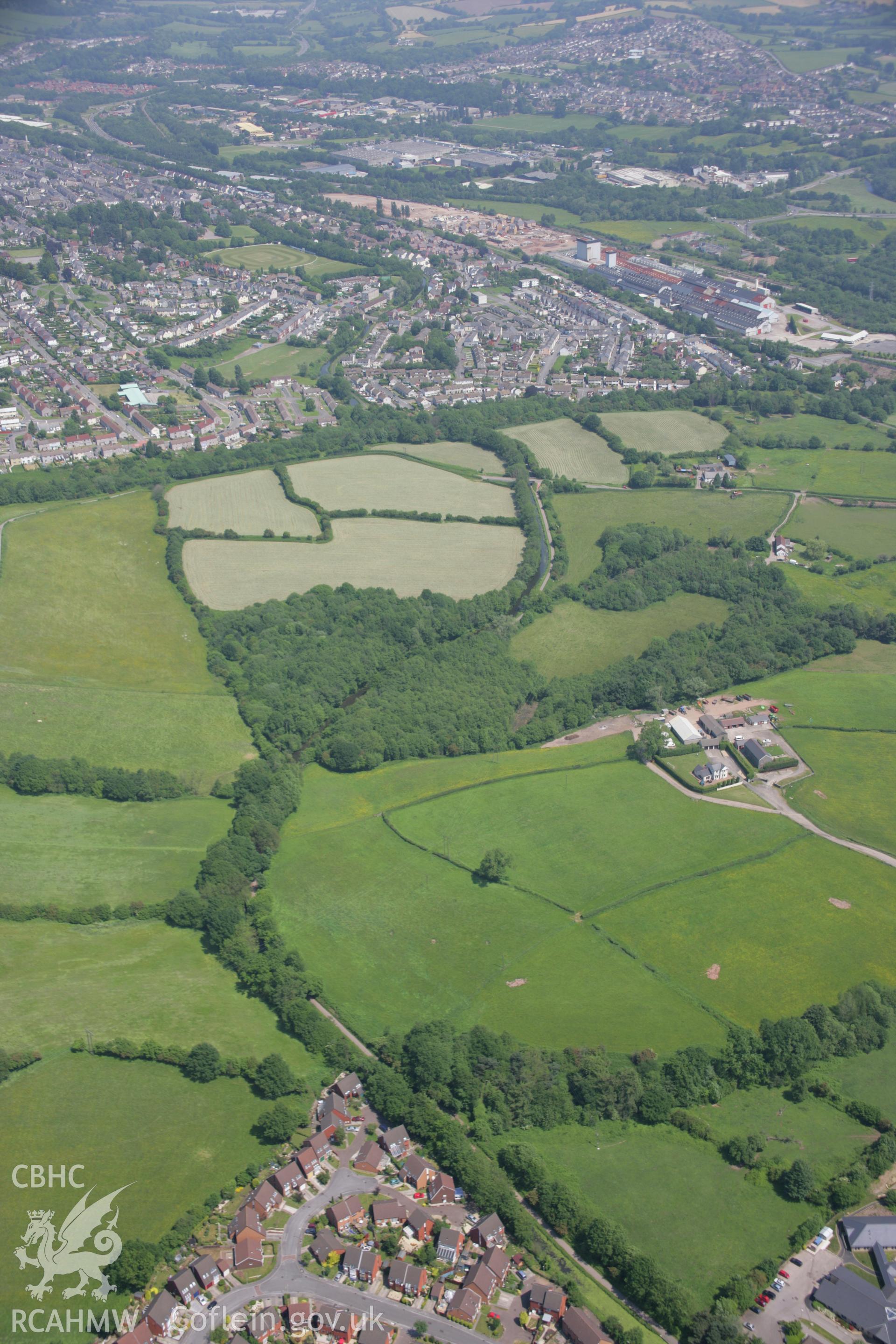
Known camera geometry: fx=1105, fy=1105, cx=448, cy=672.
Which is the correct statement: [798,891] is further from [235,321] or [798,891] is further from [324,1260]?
[235,321]

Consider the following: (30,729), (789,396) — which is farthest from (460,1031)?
(789,396)

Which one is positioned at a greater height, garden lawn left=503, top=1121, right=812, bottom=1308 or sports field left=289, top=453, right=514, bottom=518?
sports field left=289, top=453, right=514, bottom=518

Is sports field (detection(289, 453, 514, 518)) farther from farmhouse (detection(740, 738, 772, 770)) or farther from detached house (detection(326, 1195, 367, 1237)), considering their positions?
detached house (detection(326, 1195, 367, 1237))

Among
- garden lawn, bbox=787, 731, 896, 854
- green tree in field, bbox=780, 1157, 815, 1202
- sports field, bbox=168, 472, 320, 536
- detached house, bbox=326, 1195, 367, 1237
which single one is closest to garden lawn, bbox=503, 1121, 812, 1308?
green tree in field, bbox=780, 1157, 815, 1202

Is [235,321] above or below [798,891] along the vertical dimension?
above

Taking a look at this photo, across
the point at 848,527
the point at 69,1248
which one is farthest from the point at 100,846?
the point at 848,527

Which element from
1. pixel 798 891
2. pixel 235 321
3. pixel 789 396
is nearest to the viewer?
pixel 798 891

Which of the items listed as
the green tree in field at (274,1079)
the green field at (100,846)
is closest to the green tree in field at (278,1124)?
the green tree in field at (274,1079)
